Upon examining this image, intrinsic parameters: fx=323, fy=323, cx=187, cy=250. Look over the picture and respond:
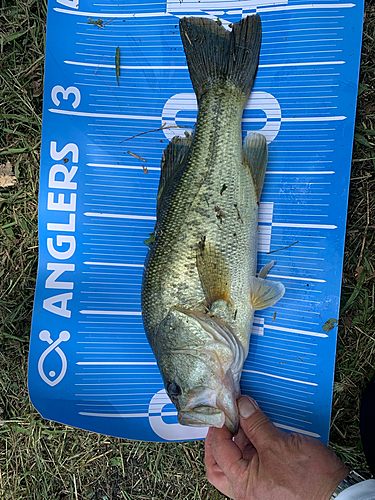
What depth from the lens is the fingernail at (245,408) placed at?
1938 millimetres

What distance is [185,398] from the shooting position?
5.65ft

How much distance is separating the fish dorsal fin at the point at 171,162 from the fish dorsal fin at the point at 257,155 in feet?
1.26

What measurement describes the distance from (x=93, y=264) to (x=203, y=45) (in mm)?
1680

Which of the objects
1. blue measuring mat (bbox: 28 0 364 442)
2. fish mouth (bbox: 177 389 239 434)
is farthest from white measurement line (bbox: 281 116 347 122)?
fish mouth (bbox: 177 389 239 434)

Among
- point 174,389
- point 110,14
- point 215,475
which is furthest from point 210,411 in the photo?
point 110,14

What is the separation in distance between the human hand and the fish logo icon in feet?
3.92

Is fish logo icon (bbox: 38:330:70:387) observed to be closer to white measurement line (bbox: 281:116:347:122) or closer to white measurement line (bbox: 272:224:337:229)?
white measurement line (bbox: 272:224:337:229)

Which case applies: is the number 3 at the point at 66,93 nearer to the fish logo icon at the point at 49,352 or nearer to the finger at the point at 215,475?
the fish logo icon at the point at 49,352

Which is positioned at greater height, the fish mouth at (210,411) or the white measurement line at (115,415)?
the fish mouth at (210,411)

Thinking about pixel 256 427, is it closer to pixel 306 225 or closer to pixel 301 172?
pixel 306 225

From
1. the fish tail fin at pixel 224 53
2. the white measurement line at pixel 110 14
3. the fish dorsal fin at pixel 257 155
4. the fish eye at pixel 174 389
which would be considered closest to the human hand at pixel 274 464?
the fish eye at pixel 174 389

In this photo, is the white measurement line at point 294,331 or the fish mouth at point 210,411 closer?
the fish mouth at point 210,411

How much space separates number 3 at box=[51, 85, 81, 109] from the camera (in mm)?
2365

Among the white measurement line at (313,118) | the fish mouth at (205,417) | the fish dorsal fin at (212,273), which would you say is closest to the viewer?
the fish mouth at (205,417)
